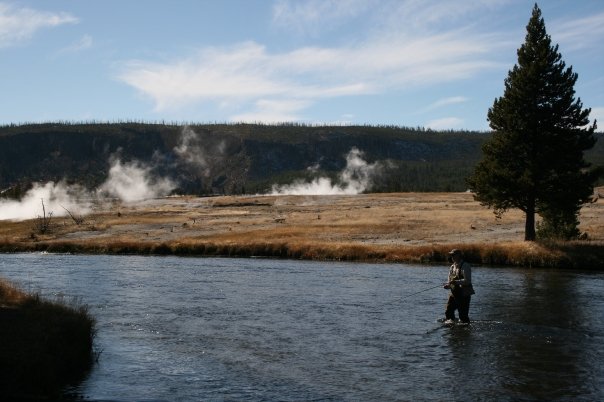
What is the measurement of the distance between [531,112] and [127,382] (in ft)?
127

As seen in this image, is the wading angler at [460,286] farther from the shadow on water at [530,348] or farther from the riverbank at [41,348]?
the riverbank at [41,348]

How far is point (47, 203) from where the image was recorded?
383 feet

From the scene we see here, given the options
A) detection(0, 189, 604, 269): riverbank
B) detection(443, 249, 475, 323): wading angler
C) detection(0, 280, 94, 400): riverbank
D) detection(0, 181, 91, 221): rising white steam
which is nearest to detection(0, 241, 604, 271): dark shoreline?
detection(0, 189, 604, 269): riverbank

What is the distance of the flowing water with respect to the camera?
1658cm

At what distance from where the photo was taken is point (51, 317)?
2033 cm

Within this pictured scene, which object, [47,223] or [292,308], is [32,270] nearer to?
[292,308]

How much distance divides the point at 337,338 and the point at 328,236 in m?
41.6

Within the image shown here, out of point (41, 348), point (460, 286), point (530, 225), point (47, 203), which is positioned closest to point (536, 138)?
point (530, 225)

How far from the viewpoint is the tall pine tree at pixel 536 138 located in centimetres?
4603

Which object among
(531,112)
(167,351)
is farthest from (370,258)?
(167,351)

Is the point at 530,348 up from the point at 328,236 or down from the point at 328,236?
down

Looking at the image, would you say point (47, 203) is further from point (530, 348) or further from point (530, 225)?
point (530, 348)

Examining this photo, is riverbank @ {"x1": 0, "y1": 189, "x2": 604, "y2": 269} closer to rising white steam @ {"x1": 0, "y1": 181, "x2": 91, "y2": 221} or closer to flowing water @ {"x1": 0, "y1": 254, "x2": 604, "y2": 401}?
flowing water @ {"x1": 0, "y1": 254, "x2": 604, "y2": 401}

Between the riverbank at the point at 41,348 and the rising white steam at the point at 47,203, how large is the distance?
7949 cm
